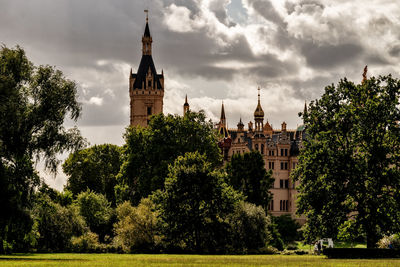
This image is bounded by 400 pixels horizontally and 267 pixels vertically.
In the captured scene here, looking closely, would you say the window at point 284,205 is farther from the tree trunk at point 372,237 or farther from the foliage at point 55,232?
the tree trunk at point 372,237

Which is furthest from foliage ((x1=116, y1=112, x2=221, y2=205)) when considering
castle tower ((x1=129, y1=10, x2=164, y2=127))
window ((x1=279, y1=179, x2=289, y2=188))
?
castle tower ((x1=129, y1=10, x2=164, y2=127))

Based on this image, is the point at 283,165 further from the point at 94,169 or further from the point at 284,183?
the point at 94,169

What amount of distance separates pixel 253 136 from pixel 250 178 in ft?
139

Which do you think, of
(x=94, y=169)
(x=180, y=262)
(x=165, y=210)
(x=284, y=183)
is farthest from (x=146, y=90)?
(x=180, y=262)

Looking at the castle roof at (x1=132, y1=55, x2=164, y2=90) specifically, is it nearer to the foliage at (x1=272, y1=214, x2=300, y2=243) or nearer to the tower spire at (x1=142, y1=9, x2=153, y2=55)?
the tower spire at (x1=142, y1=9, x2=153, y2=55)

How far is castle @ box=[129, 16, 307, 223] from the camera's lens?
4958 inches

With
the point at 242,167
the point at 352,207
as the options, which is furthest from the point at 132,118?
the point at 352,207

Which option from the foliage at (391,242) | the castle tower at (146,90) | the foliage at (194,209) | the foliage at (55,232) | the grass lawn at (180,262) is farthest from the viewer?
the castle tower at (146,90)

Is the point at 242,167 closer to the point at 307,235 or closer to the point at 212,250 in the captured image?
the point at 212,250

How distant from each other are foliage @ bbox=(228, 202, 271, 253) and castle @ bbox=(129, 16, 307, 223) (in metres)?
54.3

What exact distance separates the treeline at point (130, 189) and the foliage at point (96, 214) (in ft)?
0.40

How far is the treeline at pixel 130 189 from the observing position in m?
39.5

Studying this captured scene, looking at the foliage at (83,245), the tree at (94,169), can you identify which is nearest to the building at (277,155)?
the tree at (94,169)

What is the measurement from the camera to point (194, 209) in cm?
5409
